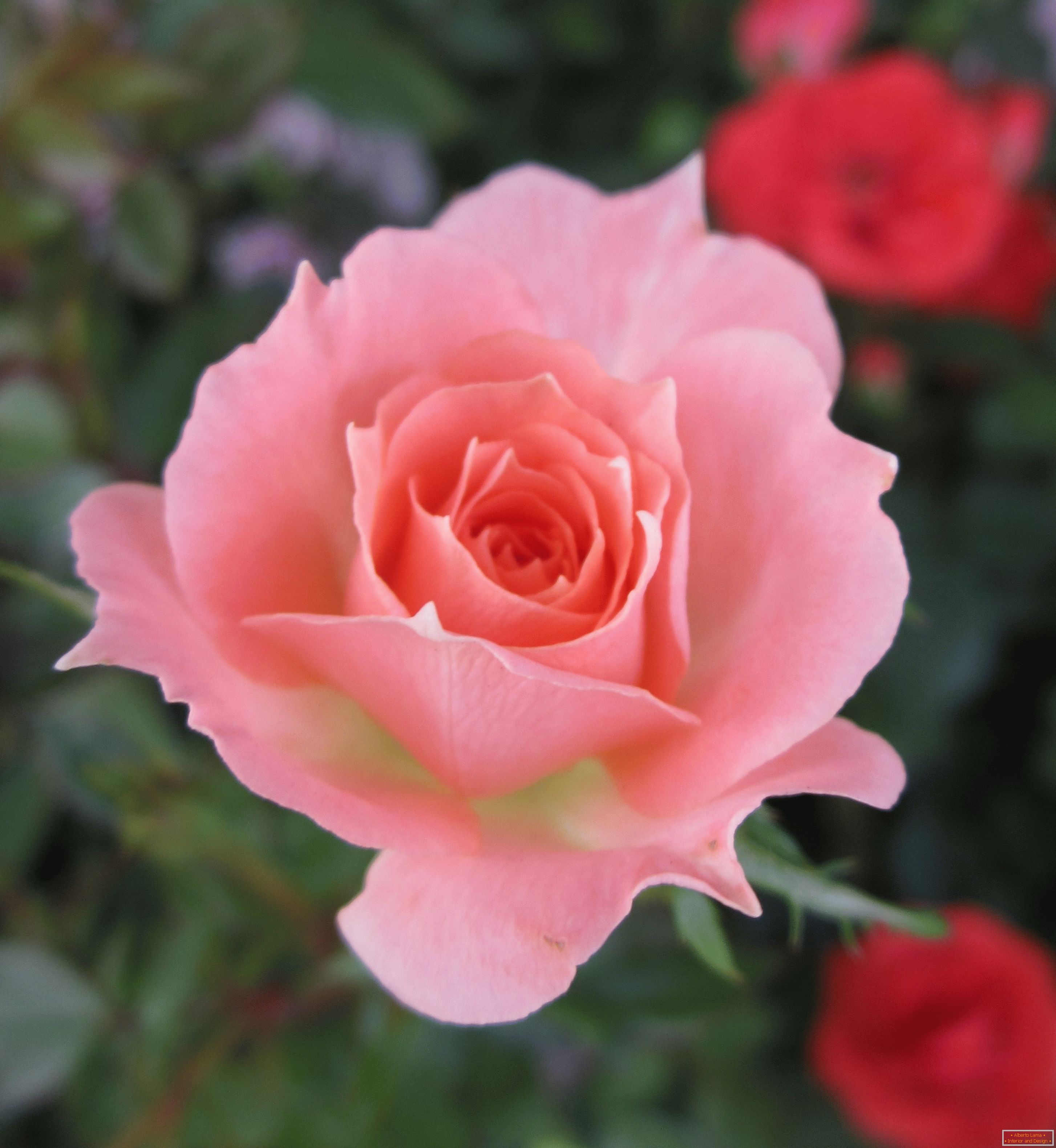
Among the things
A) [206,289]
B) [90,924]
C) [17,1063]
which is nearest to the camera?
[17,1063]

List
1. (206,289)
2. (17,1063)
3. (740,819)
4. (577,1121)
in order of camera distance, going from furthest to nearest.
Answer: (206,289), (577,1121), (17,1063), (740,819)

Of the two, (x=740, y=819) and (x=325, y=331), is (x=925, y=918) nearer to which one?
(x=740, y=819)

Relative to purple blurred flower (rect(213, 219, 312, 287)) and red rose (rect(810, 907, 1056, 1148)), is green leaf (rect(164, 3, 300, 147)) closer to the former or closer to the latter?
purple blurred flower (rect(213, 219, 312, 287))

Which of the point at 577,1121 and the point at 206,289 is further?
the point at 206,289

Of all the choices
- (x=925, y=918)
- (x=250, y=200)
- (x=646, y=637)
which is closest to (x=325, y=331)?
(x=646, y=637)

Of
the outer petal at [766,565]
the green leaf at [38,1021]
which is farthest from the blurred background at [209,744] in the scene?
the outer petal at [766,565]

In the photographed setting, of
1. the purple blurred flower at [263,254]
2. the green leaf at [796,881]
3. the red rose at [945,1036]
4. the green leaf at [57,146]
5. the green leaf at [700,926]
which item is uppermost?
the green leaf at [57,146]

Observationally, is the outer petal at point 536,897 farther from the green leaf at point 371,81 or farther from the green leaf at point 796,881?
the green leaf at point 371,81
